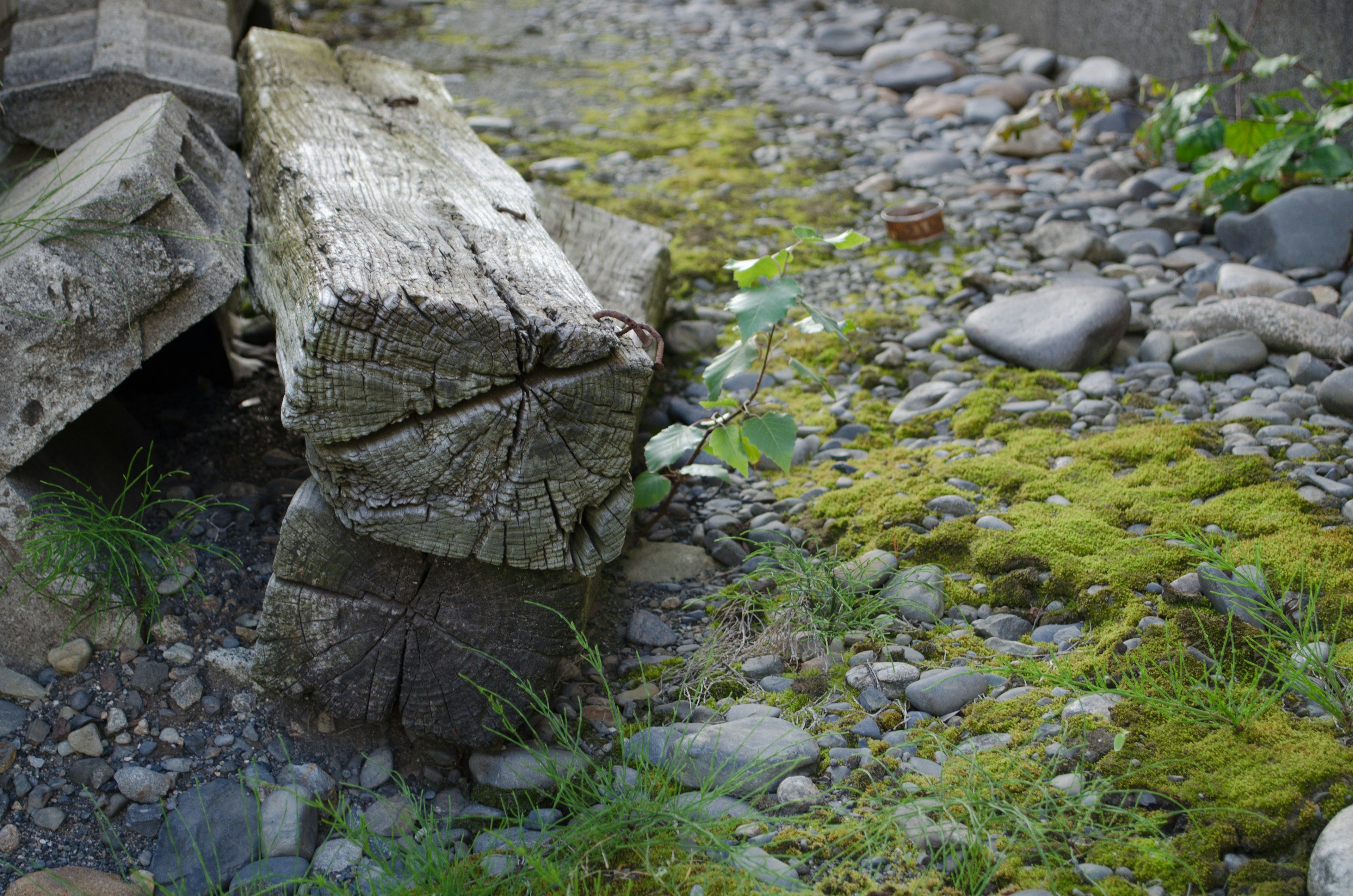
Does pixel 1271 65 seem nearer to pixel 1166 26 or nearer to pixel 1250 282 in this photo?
pixel 1250 282

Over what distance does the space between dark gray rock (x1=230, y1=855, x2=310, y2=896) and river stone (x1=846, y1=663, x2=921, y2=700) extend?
48.0 inches

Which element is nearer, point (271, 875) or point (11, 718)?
point (271, 875)

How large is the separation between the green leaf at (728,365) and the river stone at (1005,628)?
0.84 m

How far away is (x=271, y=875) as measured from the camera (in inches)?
78.0

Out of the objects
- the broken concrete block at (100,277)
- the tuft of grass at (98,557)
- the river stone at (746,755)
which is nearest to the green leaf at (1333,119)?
the river stone at (746,755)

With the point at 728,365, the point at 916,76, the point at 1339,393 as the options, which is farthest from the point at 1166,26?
the point at 728,365

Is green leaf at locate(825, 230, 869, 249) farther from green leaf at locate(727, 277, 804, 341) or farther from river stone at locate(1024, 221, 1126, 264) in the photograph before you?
river stone at locate(1024, 221, 1126, 264)

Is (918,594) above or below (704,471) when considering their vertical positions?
below

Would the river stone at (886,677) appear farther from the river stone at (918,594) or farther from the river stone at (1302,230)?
the river stone at (1302,230)

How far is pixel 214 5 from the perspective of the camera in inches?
158

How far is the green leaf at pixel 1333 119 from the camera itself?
12.4 feet

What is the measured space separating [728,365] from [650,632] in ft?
2.34

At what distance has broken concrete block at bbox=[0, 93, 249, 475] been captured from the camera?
216cm

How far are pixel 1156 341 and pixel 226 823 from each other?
3.16 meters
